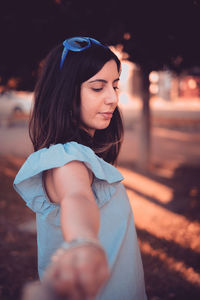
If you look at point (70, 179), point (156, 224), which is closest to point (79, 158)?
point (70, 179)

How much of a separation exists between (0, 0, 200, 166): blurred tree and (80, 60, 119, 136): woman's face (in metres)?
2.03

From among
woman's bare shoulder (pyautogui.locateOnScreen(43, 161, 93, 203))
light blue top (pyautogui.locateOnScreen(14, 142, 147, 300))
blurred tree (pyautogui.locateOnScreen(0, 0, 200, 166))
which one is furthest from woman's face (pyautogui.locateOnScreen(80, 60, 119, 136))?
blurred tree (pyautogui.locateOnScreen(0, 0, 200, 166))

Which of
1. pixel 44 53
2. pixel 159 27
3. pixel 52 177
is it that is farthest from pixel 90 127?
pixel 44 53

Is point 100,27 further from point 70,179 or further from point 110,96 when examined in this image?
point 70,179

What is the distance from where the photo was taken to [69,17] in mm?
3615

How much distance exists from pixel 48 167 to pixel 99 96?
0.43 meters

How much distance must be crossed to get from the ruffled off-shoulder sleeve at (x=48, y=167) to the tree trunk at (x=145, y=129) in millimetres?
4745

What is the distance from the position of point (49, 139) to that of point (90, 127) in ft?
0.68

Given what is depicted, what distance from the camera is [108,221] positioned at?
1.20 metres

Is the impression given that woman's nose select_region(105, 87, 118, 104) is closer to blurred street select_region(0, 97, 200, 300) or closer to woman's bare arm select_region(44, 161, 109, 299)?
woman's bare arm select_region(44, 161, 109, 299)

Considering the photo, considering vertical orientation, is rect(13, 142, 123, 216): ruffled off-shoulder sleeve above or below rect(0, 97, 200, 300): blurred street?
above

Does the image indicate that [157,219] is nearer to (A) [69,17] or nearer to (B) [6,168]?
(A) [69,17]

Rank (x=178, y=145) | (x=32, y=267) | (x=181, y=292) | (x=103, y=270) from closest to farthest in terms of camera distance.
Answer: (x=103, y=270), (x=181, y=292), (x=32, y=267), (x=178, y=145)

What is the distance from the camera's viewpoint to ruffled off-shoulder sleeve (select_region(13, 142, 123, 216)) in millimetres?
986
